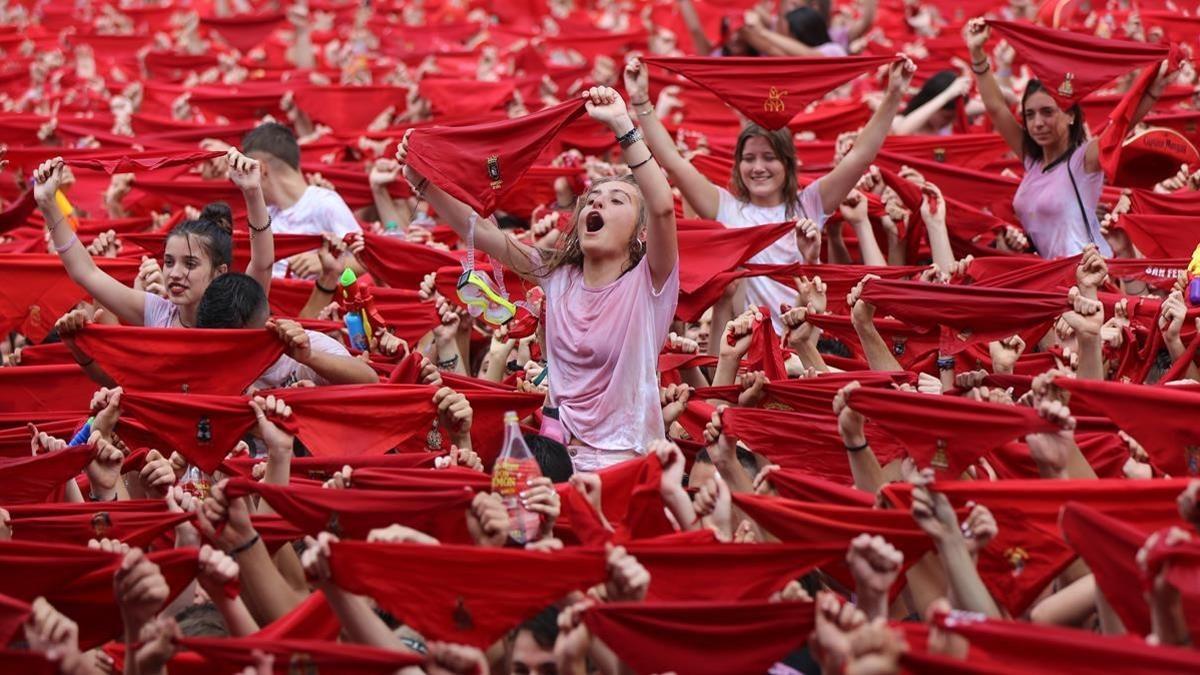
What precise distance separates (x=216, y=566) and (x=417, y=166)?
192cm

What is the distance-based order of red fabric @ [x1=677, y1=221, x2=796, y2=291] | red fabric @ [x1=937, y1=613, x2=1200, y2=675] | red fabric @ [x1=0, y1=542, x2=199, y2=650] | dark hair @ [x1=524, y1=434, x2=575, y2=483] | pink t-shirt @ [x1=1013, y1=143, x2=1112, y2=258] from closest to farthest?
1. red fabric @ [x1=937, y1=613, x2=1200, y2=675]
2. red fabric @ [x1=0, y1=542, x2=199, y2=650]
3. dark hair @ [x1=524, y1=434, x2=575, y2=483]
4. red fabric @ [x1=677, y1=221, x2=796, y2=291]
5. pink t-shirt @ [x1=1013, y1=143, x2=1112, y2=258]

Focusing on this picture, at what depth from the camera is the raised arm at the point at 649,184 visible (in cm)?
557

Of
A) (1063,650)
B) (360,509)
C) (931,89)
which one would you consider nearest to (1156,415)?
(1063,650)

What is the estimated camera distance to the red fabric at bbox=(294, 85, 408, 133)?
38.9 ft

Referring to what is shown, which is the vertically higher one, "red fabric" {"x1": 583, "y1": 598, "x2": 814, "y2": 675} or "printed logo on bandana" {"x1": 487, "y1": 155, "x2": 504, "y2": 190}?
"printed logo on bandana" {"x1": 487, "y1": 155, "x2": 504, "y2": 190}

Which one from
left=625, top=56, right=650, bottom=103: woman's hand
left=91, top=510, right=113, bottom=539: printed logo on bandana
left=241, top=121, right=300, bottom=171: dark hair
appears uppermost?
left=625, top=56, right=650, bottom=103: woman's hand

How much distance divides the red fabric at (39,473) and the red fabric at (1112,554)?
2.95 m

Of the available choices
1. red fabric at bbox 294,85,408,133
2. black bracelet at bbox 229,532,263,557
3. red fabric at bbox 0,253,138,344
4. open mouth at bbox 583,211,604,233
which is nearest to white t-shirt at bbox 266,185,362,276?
red fabric at bbox 0,253,138,344

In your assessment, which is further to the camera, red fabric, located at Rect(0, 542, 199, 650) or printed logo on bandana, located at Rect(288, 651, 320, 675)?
red fabric, located at Rect(0, 542, 199, 650)

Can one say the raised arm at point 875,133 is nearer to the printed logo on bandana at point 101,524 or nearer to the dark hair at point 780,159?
the dark hair at point 780,159

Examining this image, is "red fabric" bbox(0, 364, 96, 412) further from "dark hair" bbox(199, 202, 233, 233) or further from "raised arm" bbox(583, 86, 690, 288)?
"raised arm" bbox(583, 86, 690, 288)

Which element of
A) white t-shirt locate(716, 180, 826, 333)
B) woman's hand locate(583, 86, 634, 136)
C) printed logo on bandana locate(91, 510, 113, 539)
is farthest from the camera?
white t-shirt locate(716, 180, 826, 333)

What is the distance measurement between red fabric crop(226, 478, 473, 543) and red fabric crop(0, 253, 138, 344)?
112 inches

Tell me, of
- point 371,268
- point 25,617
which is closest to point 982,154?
point 371,268
